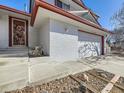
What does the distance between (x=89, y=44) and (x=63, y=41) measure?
3.57 metres

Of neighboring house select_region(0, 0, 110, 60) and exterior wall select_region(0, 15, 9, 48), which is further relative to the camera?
exterior wall select_region(0, 15, 9, 48)

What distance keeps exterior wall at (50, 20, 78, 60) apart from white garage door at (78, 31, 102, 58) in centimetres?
86

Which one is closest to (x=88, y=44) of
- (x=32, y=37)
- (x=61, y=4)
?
(x=61, y=4)

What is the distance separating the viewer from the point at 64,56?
6.24m

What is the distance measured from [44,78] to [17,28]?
21.2ft

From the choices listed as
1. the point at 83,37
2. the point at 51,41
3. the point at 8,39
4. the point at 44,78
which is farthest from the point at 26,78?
the point at 83,37

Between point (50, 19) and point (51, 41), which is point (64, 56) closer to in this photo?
point (51, 41)

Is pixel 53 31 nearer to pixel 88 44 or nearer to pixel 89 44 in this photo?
pixel 88 44

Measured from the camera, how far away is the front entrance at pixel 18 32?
25.4 ft

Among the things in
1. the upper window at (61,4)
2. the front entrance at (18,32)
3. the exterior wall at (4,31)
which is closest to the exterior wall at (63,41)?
the upper window at (61,4)

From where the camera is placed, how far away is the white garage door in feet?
25.7

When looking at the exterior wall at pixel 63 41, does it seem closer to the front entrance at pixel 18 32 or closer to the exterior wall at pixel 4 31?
the front entrance at pixel 18 32


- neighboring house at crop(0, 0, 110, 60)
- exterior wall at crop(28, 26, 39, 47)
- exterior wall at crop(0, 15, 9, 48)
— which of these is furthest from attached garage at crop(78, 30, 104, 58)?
exterior wall at crop(0, 15, 9, 48)

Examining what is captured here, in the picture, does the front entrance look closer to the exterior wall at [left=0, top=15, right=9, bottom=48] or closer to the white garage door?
the exterior wall at [left=0, top=15, right=9, bottom=48]
